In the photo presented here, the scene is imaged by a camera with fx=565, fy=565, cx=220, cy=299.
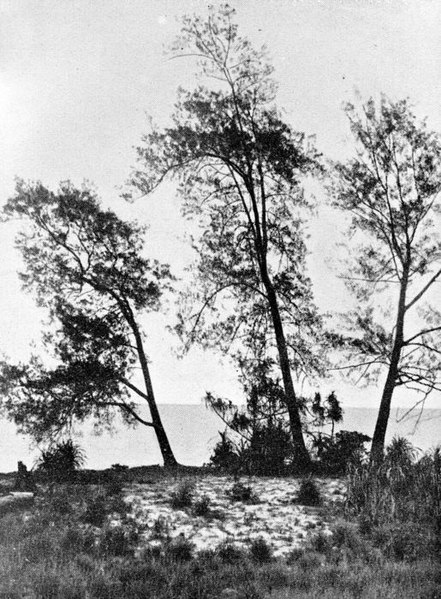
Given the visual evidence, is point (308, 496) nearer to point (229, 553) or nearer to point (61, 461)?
point (229, 553)

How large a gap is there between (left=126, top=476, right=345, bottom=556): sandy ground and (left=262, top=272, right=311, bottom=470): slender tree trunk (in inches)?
112

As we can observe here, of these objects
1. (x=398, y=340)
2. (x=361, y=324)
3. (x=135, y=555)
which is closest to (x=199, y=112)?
(x=361, y=324)

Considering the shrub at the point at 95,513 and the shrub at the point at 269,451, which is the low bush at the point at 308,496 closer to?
the shrub at the point at 269,451

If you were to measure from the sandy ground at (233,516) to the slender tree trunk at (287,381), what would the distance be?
2.85 meters

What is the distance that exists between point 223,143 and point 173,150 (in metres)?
1.38

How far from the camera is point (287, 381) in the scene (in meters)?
15.0

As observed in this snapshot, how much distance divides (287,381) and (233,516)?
21.1ft

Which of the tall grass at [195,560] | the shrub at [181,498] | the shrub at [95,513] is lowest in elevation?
the tall grass at [195,560]

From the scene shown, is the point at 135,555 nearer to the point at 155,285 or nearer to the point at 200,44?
the point at 155,285

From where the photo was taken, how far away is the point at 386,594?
19.2 feet

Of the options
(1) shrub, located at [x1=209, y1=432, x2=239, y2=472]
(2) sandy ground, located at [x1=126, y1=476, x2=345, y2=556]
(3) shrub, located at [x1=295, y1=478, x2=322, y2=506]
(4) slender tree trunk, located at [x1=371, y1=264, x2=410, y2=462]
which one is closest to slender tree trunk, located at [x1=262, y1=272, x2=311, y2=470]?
(1) shrub, located at [x1=209, y1=432, x2=239, y2=472]

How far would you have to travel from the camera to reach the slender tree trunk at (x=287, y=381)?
14.4 m

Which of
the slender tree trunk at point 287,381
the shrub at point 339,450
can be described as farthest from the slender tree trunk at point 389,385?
the slender tree trunk at point 287,381

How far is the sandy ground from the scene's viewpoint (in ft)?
25.5
